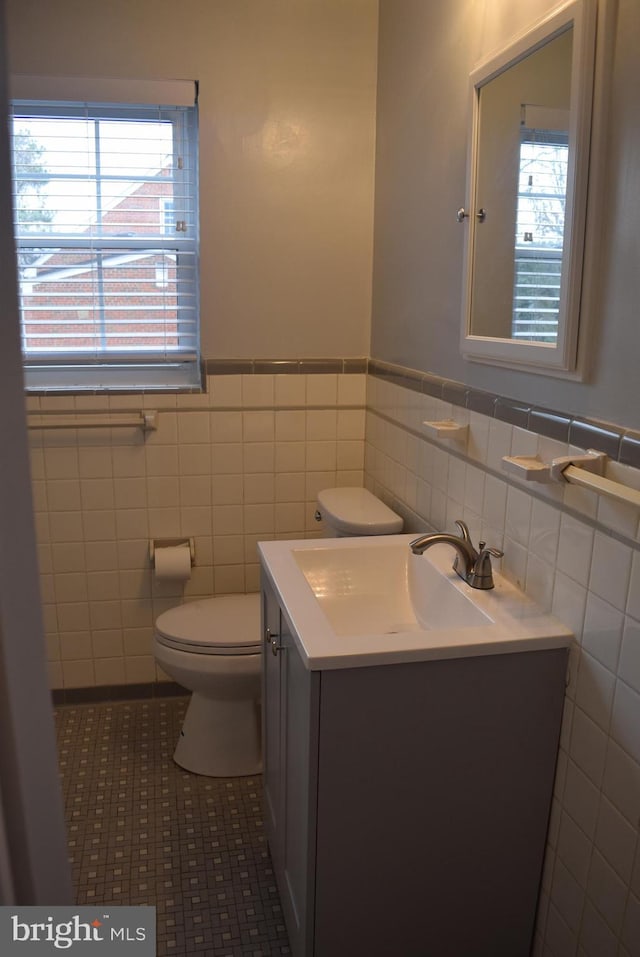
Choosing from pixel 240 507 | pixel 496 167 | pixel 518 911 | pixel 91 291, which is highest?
pixel 496 167

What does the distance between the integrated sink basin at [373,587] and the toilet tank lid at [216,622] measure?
1.78 ft

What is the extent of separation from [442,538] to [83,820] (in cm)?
141

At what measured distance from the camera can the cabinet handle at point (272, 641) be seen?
1.79 m

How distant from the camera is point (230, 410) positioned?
2.76 meters

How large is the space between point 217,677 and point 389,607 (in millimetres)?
722

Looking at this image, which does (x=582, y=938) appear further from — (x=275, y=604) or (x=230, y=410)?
(x=230, y=410)

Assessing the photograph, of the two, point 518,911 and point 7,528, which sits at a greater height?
point 7,528

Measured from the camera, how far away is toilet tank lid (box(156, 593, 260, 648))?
2.36 meters

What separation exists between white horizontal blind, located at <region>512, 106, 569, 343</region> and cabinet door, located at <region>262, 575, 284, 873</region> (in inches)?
32.6

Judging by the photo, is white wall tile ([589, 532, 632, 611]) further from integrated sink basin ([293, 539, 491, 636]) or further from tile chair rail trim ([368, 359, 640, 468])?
integrated sink basin ([293, 539, 491, 636])

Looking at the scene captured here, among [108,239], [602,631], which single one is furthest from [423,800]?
[108,239]

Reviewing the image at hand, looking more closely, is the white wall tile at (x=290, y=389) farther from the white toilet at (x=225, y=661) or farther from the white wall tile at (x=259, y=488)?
the white toilet at (x=225, y=661)

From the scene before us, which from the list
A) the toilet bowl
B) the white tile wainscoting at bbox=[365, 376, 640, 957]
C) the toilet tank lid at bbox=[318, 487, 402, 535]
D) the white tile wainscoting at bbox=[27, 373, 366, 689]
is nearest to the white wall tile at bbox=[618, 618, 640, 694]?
the white tile wainscoting at bbox=[365, 376, 640, 957]

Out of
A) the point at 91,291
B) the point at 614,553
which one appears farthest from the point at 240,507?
the point at 614,553
